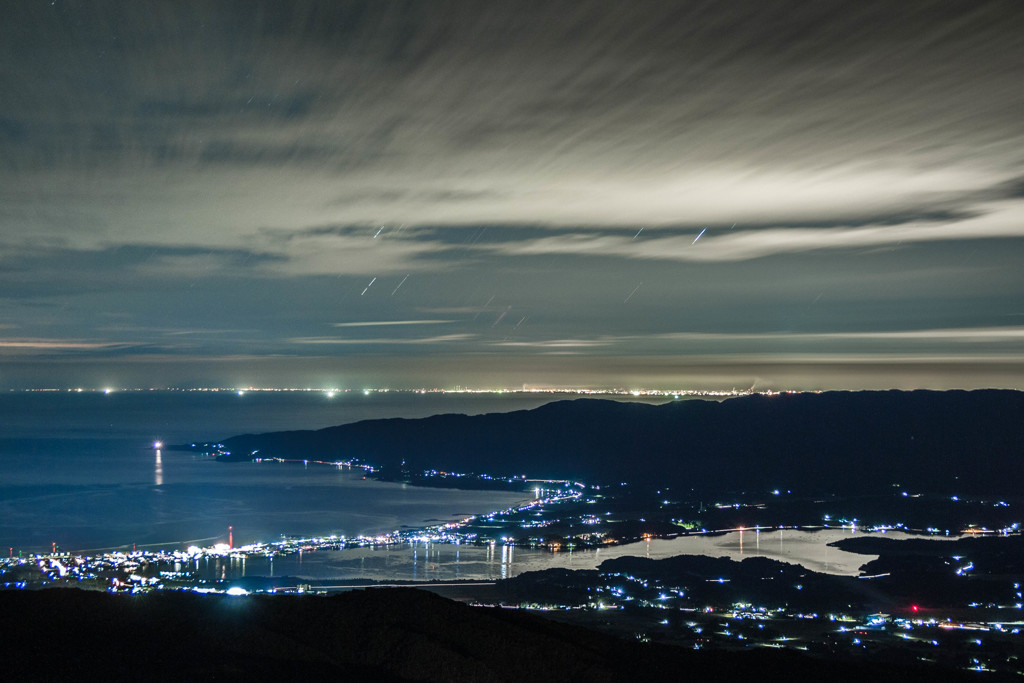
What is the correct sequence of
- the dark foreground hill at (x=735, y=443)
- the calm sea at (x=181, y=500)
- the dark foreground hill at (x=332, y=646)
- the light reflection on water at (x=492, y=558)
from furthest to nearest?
1. the dark foreground hill at (x=735, y=443)
2. the calm sea at (x=181, y=500)
3. the light reflection on water at (x=492, y=558)
4. the dark foreground hill at (x=332, y=646)

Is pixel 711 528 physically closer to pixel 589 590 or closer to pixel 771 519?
pixel 771 519

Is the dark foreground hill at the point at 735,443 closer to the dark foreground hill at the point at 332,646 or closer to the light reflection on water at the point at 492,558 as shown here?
the light reflection on water at the point at 492,558

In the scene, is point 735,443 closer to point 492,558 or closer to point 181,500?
point 492,558

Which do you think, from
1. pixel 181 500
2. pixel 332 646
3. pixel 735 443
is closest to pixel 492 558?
pixel 332 646

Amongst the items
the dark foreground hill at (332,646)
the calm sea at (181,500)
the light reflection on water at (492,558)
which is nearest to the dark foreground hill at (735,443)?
the calm sea at (181,500)

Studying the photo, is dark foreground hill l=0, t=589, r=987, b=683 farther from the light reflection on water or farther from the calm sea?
the calm sea

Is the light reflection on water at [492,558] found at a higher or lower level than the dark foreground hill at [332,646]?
lower

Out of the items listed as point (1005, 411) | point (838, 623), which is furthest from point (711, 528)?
point (1005, 411)
